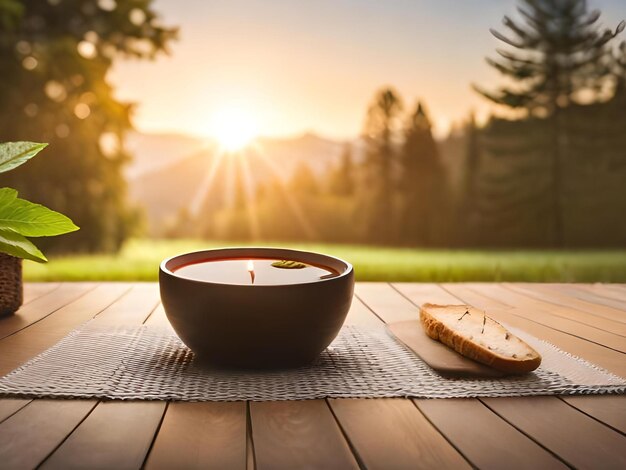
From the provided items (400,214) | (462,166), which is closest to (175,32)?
(400,214)

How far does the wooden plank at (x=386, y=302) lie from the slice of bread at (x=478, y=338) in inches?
6.4

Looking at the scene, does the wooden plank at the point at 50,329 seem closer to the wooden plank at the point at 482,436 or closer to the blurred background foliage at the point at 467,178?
the wooden plank at the point at 482,436

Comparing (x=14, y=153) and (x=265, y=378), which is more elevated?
(x=14, y=153)

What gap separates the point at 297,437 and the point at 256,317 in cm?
17

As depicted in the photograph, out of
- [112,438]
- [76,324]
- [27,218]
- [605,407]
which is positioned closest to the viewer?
[112,438]

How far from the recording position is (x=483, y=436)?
1.90 ft

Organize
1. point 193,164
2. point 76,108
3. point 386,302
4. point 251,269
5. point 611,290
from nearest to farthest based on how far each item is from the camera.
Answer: point 251,269 < point 386,302 < point 611,290 < point 76,108 < point 193,164

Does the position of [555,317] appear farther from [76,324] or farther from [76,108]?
[76,108]

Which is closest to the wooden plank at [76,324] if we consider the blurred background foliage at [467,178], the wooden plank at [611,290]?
the wooden plank at [611,290]

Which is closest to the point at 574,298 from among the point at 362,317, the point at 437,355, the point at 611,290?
the point at 611,290

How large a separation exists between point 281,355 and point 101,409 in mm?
218

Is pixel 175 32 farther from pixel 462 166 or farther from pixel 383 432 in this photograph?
pixel 383 432

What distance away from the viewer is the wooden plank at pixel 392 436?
0.52 metres

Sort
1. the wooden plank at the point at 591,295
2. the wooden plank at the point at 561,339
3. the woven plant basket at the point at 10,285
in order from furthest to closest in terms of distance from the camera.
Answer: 1. the wooden plank at the point at 591,295
2. the woven plant basket at the point at 10,285
3. the wooden plank at the point at 561,339
